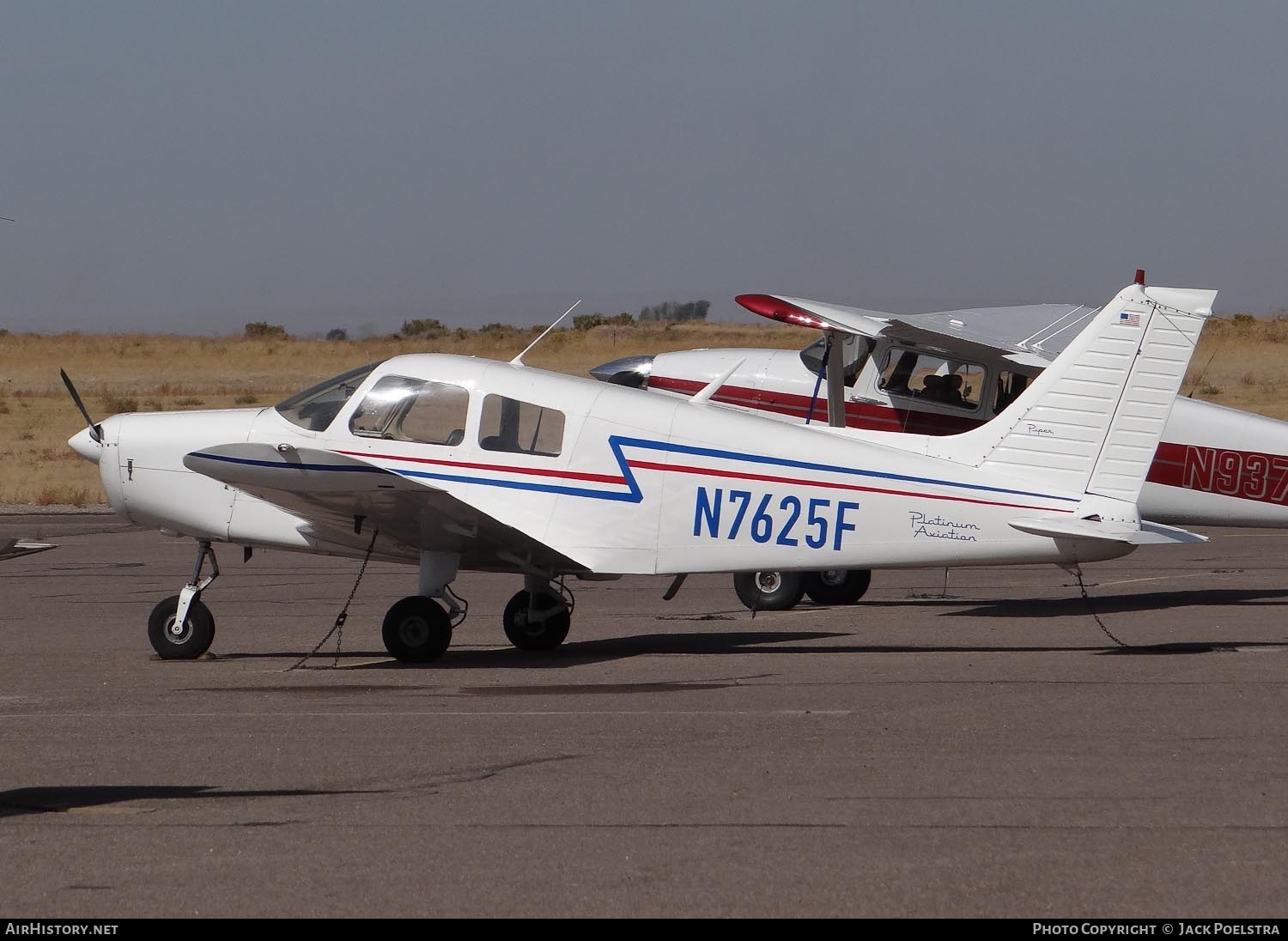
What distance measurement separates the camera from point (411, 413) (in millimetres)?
11789

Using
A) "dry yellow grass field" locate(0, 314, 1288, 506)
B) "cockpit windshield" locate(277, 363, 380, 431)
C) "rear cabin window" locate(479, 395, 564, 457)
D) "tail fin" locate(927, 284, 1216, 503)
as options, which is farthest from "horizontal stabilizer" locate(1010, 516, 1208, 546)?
"dry yellow grass field" locate(0, 314, 1288, 506)

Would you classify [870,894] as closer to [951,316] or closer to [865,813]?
[865,813]

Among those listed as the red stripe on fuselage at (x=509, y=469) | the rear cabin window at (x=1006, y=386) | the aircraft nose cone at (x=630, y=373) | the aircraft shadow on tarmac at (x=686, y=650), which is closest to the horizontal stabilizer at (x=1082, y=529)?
the aircraft shadow on tarmac at (x=686, y=650)

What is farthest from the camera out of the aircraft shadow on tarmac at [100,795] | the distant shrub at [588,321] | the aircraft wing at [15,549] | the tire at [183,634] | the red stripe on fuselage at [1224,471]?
the distant shrub at [588,321]

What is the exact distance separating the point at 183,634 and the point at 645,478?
144 inches

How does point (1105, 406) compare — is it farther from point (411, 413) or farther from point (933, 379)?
point (411, 413)

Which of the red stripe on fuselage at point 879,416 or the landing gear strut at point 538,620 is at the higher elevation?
the red stripe on fuselage at point 879,416

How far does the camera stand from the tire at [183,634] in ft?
38.8

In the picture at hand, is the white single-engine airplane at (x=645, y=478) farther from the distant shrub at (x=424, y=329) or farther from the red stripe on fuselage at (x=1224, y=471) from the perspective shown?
the distant shrub at (x=424, y=329)

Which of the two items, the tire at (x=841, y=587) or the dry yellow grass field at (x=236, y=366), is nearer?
the tire at (x=841, y=587)

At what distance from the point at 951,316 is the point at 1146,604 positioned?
490 cm

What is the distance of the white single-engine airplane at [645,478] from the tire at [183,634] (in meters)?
0.01

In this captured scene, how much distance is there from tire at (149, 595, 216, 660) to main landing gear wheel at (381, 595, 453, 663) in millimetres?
1454

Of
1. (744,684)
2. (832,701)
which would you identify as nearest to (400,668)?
(744,684)
